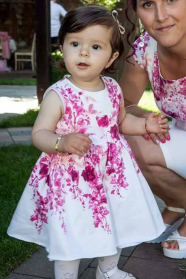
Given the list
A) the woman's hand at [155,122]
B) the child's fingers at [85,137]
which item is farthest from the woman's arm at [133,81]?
the child's fingers at [85,137]

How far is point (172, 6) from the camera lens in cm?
224

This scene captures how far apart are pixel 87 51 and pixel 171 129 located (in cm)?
92

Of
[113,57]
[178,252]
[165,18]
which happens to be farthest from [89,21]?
[178,252]

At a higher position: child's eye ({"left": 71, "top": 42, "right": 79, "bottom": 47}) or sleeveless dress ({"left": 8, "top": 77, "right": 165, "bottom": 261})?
child's eye ({"left": 71, "top": 42, "right": 79, "bottom": 47})

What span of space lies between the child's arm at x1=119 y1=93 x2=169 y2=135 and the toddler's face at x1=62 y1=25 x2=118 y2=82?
0.27 metres

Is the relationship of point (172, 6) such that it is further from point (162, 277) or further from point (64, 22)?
point (162, 277)

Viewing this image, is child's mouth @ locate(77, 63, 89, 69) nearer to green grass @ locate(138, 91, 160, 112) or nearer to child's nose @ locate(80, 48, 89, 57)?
child's nose @ locate(80, 48, 89, 57)

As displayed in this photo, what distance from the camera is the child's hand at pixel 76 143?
72.2 inches

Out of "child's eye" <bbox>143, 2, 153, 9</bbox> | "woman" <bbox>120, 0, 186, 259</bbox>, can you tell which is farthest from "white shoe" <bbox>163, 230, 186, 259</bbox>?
"child's eye" <bbox>143, 2, 153, 9</bbox>

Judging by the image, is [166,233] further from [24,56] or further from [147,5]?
[24,56]

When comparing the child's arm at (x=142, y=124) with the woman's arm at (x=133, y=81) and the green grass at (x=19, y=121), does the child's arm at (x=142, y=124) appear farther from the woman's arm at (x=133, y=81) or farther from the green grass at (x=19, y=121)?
the green grass at (x=19, y=121)

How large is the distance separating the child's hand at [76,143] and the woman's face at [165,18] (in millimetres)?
723

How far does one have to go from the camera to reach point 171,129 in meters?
2.72

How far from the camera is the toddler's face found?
1973 millimetres
